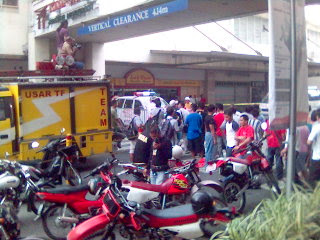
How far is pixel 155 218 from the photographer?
4.71 metres

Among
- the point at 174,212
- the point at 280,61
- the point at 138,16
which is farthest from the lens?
the point at 138,16

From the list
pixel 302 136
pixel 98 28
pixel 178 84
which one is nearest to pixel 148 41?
pixel 178 84

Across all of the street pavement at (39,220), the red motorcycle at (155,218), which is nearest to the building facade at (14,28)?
the street pavement at (39,220)

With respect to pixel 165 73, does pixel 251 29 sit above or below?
above

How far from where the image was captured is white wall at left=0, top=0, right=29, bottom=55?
738 inches

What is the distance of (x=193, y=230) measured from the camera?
15.1 ft

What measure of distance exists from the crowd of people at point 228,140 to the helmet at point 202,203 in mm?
1117

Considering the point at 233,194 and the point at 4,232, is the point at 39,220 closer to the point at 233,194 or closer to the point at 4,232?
the point at 4,232

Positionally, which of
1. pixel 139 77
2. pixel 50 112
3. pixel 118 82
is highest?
pixel 139 77

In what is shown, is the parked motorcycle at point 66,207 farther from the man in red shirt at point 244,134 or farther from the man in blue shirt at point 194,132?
the man in blue shirt at point 194,132

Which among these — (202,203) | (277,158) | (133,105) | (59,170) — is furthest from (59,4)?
(202,203)

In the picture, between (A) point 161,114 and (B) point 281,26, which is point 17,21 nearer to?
(A) point 161,114

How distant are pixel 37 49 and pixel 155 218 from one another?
15933 millimetres

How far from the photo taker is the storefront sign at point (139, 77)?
24719 mm
